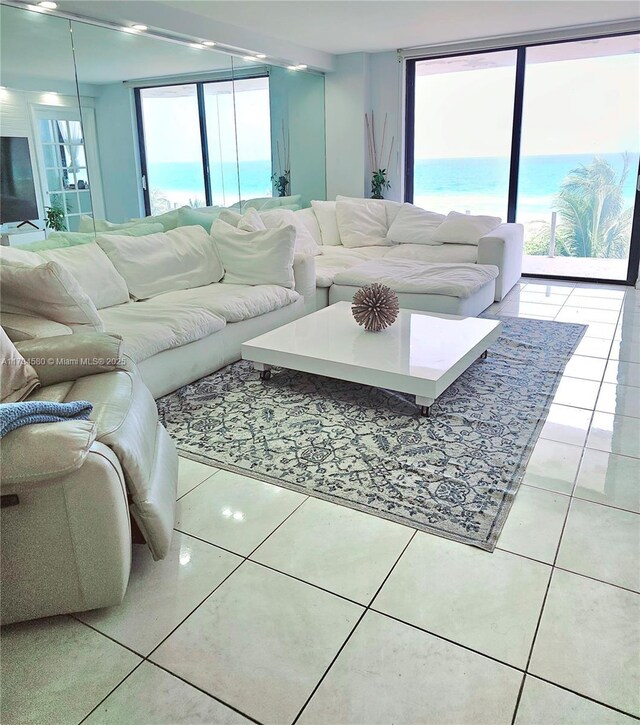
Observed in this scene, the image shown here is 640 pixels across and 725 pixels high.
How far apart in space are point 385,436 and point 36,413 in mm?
1566

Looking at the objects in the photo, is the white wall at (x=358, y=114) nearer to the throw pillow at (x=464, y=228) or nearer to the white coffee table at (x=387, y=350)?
the throw pillow at (x=464, y=228)

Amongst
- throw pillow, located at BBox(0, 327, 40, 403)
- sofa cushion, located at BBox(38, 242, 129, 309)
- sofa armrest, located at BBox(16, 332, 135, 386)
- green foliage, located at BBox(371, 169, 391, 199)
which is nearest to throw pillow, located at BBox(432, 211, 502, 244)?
green foliage, located at BBox(371, 169, 391, 199)

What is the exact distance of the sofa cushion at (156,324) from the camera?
9.60ft

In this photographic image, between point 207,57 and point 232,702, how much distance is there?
475 centimetres

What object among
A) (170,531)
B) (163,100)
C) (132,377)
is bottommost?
(170,531)

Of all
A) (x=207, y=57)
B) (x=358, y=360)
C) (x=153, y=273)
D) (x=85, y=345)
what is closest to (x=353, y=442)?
(x=358, y=360)

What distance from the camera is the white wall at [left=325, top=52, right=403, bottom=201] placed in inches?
244

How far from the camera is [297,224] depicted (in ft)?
17.7

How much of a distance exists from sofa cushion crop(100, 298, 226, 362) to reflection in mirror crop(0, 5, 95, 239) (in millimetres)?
813

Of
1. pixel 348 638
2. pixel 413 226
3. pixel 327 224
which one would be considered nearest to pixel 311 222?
pixel 327 224

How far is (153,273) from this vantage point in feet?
12.5

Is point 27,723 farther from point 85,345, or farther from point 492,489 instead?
point 492,489

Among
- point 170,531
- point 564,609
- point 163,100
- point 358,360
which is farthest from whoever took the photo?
point 163,100

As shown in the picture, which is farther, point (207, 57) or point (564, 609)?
point (207, 57)
